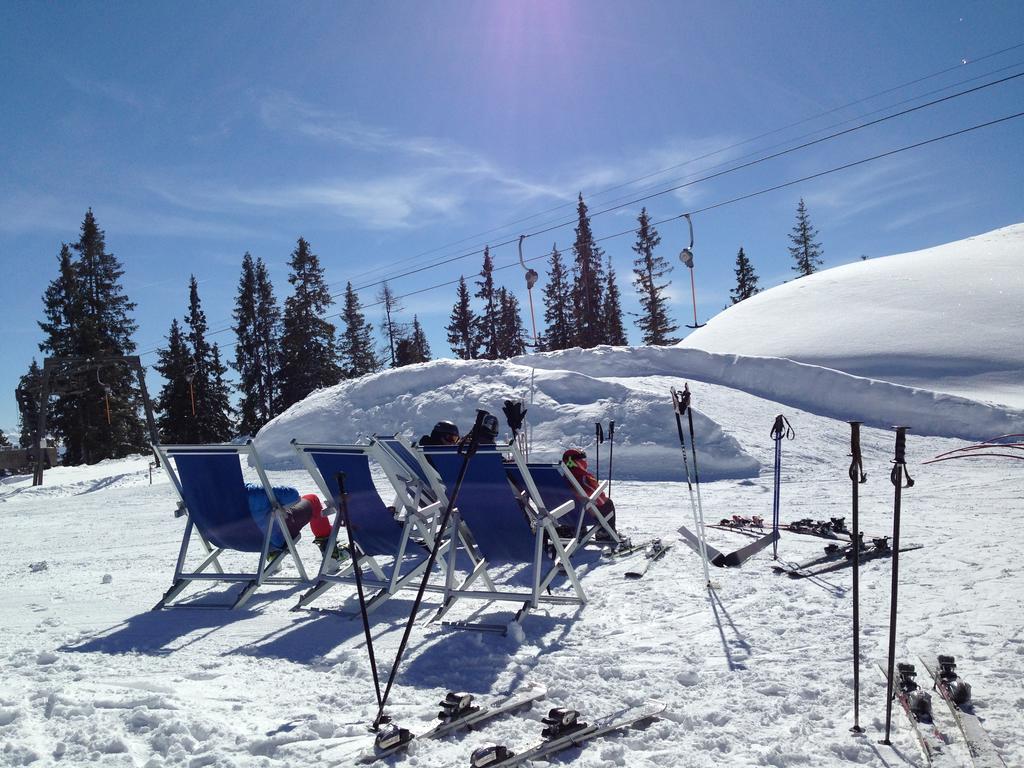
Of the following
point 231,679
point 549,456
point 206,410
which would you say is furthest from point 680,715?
point 206,410

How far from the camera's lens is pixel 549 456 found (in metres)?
14.2

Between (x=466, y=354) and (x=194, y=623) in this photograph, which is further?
(x=466, y=354)

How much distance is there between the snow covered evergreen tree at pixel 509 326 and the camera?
198 feet

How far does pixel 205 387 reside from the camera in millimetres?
47562

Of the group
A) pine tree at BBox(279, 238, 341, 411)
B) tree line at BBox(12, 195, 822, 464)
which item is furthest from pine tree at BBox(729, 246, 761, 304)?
pine tree at BBox(279, 238, 341, 411)

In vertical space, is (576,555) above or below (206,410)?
below

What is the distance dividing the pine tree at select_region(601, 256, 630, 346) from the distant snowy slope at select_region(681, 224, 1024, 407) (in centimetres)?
1910

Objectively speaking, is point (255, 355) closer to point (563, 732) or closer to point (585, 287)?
point (585, 287)

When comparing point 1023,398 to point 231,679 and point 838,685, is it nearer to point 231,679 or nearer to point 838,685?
point 838,685

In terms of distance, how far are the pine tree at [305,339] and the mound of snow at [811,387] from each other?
28585 mm

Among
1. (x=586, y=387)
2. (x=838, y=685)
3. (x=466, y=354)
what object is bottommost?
(x=838, y=685)

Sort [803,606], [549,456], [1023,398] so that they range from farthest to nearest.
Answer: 1. [1023,398]
2. [549,456]
3. [803,606]

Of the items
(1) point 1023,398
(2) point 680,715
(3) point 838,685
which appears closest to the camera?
(2) point 680,715

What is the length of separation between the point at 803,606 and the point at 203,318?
5034 cm
